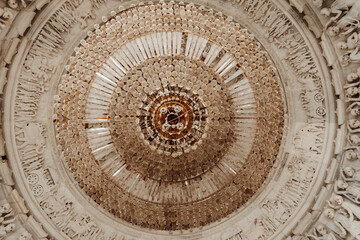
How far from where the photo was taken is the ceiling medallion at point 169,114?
3.83 metres

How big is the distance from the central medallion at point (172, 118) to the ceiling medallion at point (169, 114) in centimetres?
1

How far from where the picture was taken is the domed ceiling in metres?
3.81

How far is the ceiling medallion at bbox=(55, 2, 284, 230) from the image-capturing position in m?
3.83

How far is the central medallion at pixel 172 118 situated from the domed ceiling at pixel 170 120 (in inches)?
0.6

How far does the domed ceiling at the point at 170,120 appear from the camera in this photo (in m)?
3.81

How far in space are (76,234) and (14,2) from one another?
7.94 feet

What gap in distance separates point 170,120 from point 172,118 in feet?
0.10

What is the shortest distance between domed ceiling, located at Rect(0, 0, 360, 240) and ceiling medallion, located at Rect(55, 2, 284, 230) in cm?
1

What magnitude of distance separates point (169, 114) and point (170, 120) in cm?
6

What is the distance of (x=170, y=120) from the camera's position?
379cm

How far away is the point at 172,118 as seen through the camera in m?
3.80

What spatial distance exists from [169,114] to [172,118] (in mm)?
53

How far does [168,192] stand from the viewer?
158 inches

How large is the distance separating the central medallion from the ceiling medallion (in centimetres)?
1
